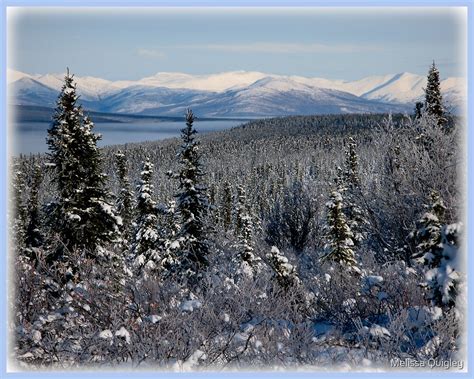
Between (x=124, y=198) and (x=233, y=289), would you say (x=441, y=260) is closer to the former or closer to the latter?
(x=233, y=289)

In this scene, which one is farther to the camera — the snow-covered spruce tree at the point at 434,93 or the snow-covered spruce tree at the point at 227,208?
the snow-covered spruce tree at the point at 227,208

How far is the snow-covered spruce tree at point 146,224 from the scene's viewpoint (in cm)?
2950

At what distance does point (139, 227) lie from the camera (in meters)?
30.2

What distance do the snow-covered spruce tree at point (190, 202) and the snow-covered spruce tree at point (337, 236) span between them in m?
7.85

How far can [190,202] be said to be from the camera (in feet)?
85.5

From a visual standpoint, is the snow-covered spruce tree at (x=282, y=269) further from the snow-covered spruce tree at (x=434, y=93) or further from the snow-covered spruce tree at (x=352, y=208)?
the snow-covered spruce tree at (x=434, y=93)

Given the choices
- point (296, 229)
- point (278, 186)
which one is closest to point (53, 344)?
point (296, 229)

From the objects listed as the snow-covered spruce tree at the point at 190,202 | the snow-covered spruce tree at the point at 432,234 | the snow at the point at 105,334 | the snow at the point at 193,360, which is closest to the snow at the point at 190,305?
the snow at the point at 193,360

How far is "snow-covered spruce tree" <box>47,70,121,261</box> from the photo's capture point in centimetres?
2278

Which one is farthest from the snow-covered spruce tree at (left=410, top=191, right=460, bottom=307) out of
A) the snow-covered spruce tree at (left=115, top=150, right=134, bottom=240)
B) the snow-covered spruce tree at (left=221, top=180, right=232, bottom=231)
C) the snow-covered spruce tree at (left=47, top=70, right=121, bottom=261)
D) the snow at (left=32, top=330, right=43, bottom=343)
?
the snow-covered spruce tree at (left=221, top=180, right=232, bottom=231)

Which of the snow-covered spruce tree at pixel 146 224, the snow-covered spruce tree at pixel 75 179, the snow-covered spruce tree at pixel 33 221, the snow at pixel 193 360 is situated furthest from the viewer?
the snow-covered spruce tree at pixel 33 221

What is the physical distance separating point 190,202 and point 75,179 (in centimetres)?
610

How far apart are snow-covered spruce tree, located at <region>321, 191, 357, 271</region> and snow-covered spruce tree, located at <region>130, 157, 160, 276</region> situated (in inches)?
413

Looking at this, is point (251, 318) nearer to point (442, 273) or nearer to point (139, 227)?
point (442, 273)
